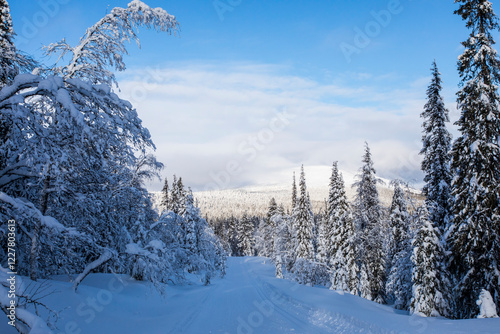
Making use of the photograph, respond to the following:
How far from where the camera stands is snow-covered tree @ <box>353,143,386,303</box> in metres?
28.2

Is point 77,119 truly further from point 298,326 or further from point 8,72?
point 298,326

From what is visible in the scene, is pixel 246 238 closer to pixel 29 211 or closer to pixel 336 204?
pixel 336 204

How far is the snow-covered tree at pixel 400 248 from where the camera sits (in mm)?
24625

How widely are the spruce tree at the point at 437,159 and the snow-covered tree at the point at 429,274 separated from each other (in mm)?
1189

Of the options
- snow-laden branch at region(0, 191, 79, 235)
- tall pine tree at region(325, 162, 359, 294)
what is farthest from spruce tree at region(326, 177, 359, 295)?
snow-laden branch at region(0, 191, 79, 235)

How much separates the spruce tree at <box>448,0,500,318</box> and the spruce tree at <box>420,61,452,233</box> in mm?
3971

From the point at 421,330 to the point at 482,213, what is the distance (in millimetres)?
6716

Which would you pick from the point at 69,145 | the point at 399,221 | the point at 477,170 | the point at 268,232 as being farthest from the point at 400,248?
the point at 268,232

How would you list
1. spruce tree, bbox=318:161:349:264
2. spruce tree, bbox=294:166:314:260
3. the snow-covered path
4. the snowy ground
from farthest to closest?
1. spruce tree, bbox=294:166:314:260
2. spruce tree, bbox=318:161:349:264
3. the snow-covered path
4. the snowy ground

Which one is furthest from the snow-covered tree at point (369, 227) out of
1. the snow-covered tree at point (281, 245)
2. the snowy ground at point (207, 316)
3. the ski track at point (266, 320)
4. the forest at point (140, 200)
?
the snow-covered tree at point (281, 245)

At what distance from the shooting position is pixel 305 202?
42469mm

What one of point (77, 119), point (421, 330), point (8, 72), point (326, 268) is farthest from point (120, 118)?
point (326, 268)

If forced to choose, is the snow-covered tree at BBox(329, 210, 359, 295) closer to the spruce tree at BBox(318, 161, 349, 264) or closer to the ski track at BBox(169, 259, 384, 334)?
the spruce tree at BBox(318, 161, 349, 264)

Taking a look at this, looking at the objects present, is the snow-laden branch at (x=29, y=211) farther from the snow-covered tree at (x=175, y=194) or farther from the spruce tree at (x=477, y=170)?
the snow-covered tree at (x=175, y=194)
